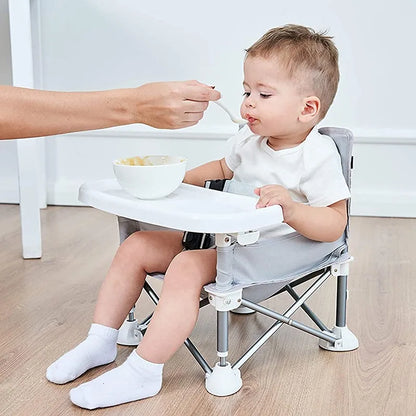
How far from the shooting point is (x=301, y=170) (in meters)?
1.35

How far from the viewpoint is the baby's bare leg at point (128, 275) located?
4.43ft

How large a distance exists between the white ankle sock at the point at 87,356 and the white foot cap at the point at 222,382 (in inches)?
8.1

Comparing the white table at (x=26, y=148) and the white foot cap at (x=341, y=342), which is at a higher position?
the white table at (x=26, y=148)

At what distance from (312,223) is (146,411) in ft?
1.40

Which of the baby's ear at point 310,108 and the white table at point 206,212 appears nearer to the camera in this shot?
the white table at point 206,212

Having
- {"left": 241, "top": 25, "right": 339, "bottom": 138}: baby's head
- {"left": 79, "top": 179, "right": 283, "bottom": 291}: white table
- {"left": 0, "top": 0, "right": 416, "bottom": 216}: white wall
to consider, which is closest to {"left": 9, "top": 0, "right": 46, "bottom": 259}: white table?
{"left": 0, "top": 0, "right": 416, "bottom": 216}: white wall

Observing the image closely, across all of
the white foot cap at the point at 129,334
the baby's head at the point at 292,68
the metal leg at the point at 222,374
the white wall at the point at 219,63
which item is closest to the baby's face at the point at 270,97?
the baby's head at the point at 292,68

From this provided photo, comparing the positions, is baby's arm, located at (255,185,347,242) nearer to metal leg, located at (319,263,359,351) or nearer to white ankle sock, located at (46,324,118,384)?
metal leg, located at (319,263,359,351)

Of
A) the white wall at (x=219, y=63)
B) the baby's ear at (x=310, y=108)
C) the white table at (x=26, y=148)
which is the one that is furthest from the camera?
the white wall at (x=219, y=63)

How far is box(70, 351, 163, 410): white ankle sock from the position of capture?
3.96 feet

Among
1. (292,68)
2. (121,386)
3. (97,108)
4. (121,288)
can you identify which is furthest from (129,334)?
(292,68)

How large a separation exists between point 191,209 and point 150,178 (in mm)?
95

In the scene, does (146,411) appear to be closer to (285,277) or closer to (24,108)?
(285,277)

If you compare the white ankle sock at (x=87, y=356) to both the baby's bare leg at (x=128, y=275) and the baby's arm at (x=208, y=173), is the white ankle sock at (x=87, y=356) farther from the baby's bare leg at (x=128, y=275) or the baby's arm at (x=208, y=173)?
the baby's arm at (x=208, y=173)
